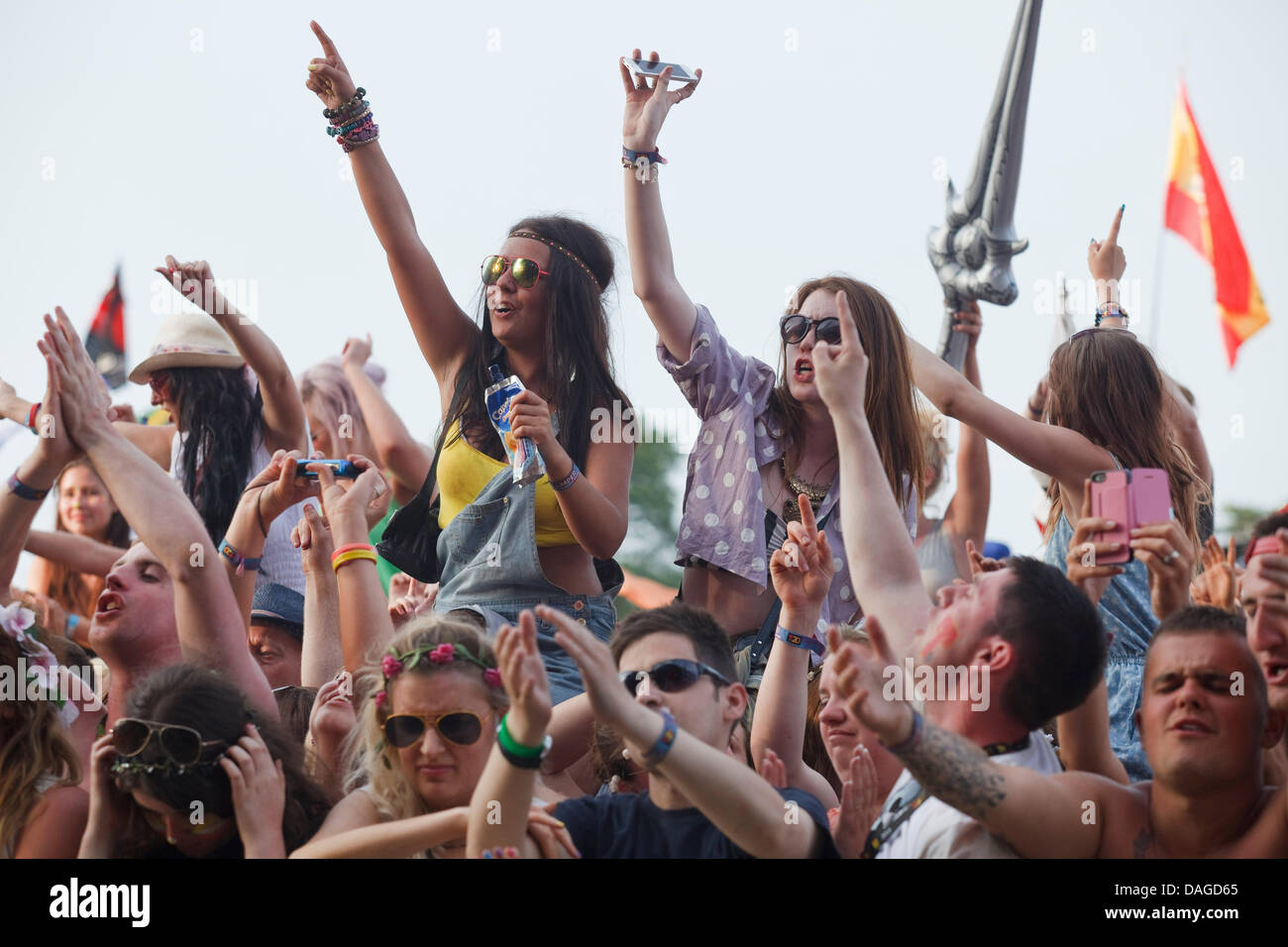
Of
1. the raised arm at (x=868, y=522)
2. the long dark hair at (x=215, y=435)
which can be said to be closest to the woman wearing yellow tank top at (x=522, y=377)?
the raised arm at (x=868, y=522)

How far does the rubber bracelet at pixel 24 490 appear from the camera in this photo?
3.88 m

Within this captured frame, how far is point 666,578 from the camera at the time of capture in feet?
114

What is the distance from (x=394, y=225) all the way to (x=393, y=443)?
4.34 ft

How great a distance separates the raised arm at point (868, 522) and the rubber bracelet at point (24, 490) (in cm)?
215

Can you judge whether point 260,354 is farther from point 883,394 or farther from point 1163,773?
point 1163,773

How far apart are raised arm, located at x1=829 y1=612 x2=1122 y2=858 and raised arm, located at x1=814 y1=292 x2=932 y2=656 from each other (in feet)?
1.39

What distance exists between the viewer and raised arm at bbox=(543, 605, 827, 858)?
252 centimetres

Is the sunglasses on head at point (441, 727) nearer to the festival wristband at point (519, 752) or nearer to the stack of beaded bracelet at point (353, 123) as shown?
the festival wristband at point (519, 752)

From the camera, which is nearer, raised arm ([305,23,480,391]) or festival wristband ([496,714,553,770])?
festival wristband ([496,714,553,770])

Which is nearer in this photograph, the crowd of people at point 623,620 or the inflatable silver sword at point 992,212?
the crowd of people at point 623,620

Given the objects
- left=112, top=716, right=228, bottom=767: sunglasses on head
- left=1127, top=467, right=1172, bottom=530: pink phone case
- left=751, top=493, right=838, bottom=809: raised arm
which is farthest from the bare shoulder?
left=1127, top=467, right=1172, bottom=530: pink phone case

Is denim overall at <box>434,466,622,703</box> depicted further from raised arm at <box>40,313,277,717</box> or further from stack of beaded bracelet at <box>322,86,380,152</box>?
stack of beaded bracelet at <box>322,86,380,152</box>
